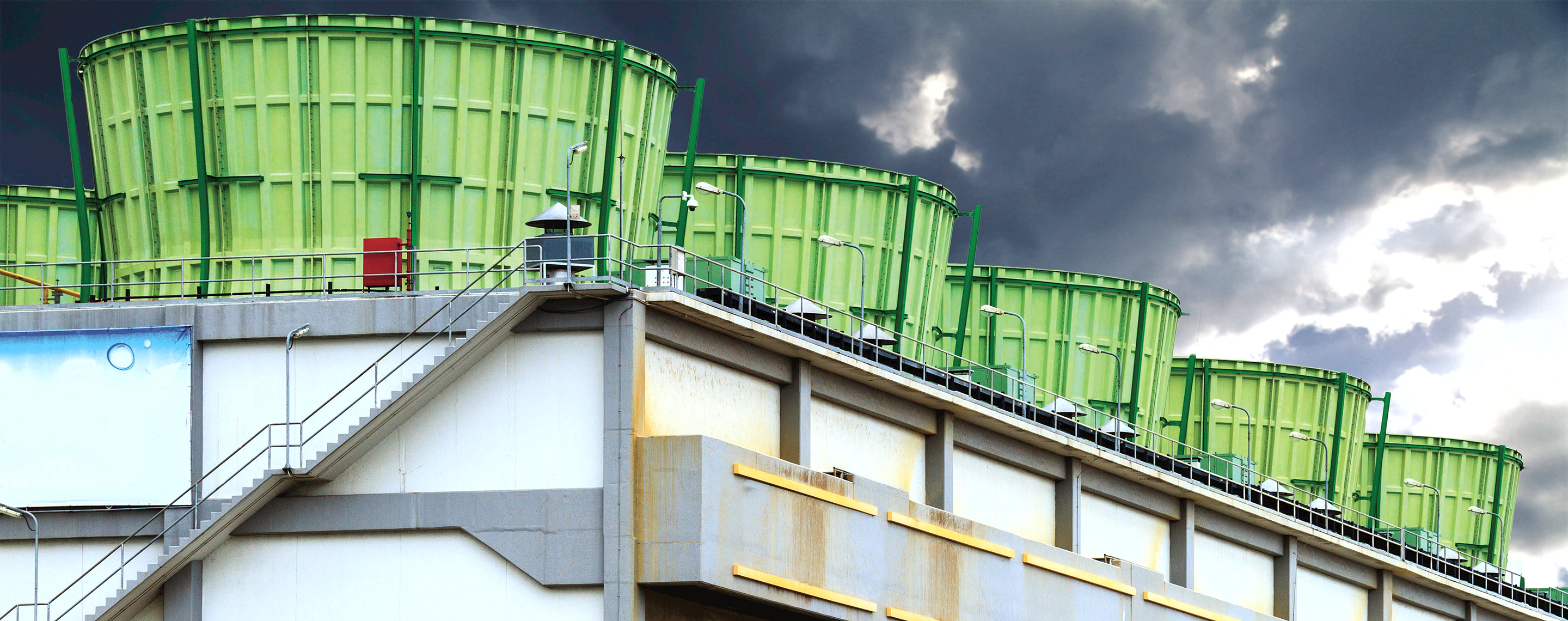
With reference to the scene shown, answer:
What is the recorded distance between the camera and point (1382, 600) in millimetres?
72750

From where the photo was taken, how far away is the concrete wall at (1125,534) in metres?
58.6

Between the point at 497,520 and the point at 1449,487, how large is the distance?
8779 centimetres

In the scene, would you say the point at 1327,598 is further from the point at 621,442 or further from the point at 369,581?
the point at 369,581

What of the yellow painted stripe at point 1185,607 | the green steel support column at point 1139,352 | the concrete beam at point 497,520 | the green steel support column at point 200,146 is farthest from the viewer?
the green steel support column at point 1139,352

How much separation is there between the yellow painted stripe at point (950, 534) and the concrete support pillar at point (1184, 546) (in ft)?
44.4

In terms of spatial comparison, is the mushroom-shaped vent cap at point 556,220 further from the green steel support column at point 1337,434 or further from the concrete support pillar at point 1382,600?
the green steel support column at point 1337,434

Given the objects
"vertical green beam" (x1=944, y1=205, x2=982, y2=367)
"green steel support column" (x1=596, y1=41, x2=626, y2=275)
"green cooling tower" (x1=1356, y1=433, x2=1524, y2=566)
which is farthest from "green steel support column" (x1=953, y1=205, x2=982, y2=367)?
"green cooling tower" (x1=1356, y1=433, x2=1524, y2=566)

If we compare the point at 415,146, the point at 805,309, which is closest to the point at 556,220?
the point at 805,309

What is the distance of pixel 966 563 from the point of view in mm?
48406

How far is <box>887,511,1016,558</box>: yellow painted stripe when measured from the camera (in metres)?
45.4

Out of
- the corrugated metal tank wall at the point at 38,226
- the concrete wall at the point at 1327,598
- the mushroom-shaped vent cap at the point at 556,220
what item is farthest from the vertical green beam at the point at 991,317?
the mushroom-shaped vent cap at the point at 556,220

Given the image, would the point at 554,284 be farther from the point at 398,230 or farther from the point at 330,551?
the point at 398,230

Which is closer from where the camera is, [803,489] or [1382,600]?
[803,489]

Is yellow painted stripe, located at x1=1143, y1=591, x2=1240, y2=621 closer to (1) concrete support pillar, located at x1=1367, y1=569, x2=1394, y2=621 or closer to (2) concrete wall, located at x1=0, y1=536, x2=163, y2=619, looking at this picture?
(1) concrete support pillar, located at x1=1367, y1=569, x2=1394, y2=621
